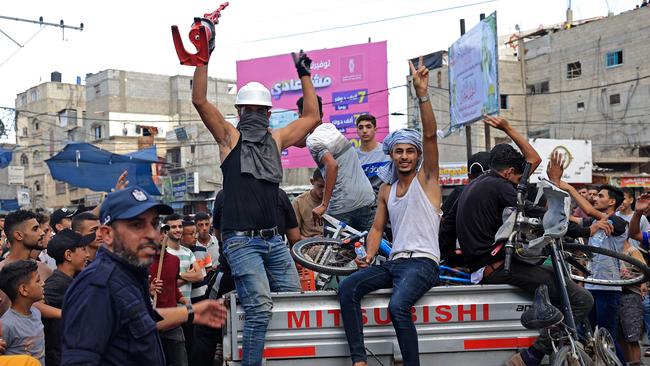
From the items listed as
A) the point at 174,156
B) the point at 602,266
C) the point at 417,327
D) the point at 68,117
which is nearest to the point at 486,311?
the point at 417,327

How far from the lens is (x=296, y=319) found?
17.6 feet

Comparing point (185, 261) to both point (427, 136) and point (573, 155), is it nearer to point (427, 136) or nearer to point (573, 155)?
point (427, 136)

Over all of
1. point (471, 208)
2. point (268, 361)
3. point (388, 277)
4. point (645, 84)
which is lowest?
point (268, 361)

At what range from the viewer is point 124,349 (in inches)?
129

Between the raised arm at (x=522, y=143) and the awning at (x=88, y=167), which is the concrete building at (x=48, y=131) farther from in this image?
the raised arm at (x=522, y=143)

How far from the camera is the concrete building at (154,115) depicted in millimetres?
52281

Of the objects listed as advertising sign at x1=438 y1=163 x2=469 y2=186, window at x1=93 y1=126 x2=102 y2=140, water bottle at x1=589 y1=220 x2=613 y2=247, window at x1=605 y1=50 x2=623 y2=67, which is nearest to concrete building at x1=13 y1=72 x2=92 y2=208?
window at x1=93 y1=126 x2=102 y2=140

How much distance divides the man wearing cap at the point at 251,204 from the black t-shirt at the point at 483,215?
137cm

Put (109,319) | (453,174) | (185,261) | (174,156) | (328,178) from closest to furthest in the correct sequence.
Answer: (109,319) → (328,178) → (185,261) → (453,174) → (174,156)

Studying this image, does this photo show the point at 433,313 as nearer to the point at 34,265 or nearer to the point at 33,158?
the point at 34,265

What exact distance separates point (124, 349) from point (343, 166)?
432 cm

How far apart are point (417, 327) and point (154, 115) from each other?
60670 millimetres

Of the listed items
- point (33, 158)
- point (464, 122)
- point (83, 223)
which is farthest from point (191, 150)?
point (83, 223)

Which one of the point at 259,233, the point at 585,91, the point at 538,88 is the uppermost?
the point at 538,88
